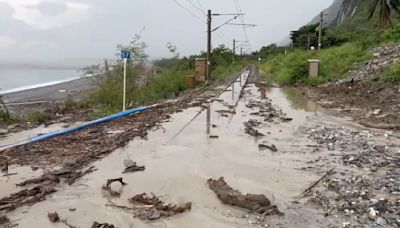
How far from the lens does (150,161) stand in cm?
812

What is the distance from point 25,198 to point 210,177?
2.78 m

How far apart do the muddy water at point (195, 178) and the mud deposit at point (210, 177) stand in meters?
0.02

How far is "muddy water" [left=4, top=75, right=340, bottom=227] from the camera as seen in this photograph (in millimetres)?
5250

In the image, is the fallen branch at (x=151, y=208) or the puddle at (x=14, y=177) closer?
the fallen branch at (x=151, y=208)

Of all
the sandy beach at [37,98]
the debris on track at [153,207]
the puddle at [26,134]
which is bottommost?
the sandy beach at [37,98]

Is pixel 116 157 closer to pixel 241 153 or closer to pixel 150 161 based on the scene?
pixel 150 161

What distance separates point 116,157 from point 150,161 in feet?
2.35

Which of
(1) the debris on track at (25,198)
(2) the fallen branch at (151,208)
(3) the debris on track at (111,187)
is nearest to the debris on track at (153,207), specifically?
(2) the fallen branch at (151,208)

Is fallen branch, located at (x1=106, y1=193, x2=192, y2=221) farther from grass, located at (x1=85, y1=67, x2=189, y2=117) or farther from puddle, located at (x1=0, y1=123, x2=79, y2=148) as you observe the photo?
grass, located at (x1=85, y1=67, x2=189, y2=117)

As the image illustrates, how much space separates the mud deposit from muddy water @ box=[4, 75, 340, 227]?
0.6 inches

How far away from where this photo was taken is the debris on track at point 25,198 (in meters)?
5.62

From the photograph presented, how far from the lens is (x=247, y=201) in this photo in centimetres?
565

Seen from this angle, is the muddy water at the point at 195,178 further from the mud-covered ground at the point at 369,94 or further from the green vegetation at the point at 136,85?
the green vegetation at the point at 136,85

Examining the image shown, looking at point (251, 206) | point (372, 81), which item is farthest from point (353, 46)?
point (251, 206)
